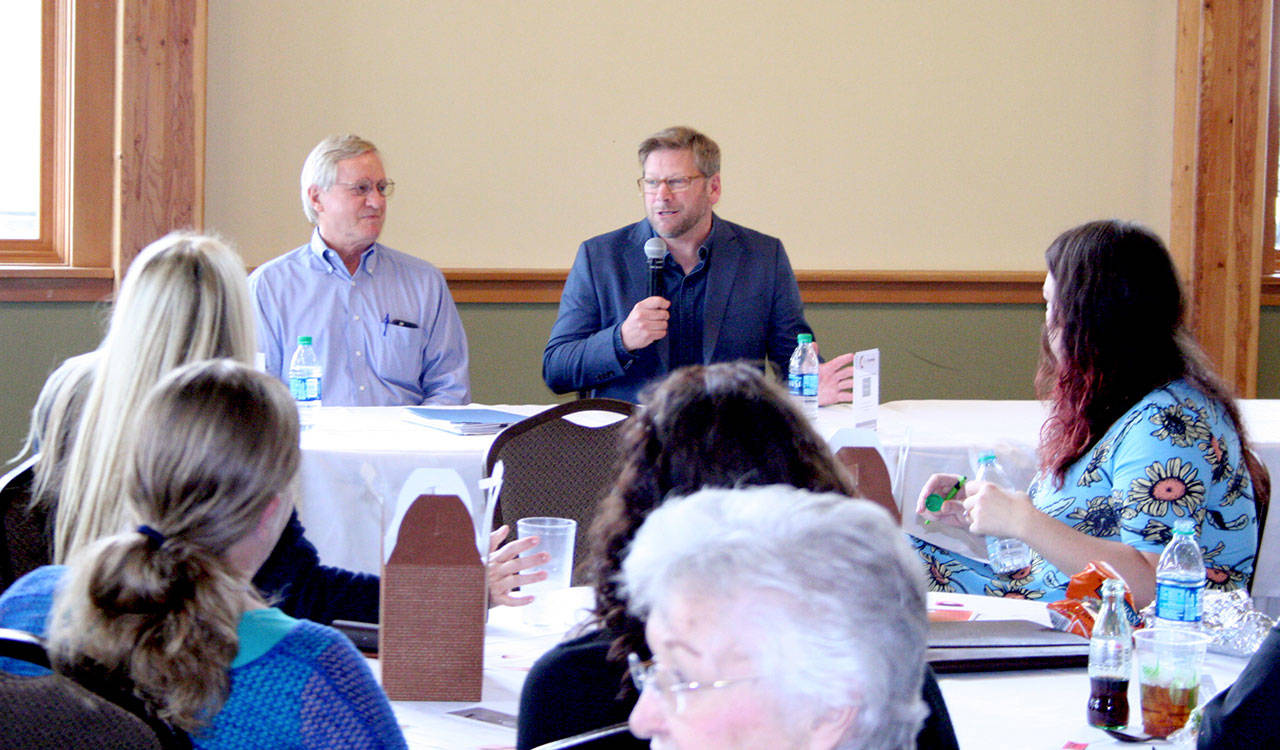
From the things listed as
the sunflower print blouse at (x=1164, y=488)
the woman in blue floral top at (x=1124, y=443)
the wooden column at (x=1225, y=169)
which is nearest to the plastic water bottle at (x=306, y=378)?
the woman in blue floral top at (x=1124, y=443)

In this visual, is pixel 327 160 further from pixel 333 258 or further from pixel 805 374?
pixel 805 374

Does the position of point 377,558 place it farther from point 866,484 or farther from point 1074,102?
point 1074,102

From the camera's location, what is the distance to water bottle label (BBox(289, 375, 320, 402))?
3.38 meters

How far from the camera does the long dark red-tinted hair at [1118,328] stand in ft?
7.16

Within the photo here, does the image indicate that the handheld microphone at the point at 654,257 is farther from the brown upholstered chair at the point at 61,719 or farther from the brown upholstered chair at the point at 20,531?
the brown upholstered chair at the point at 61,719

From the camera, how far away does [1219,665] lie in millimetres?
1685

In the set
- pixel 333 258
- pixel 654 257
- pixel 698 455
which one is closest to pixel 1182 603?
pixel 698 455

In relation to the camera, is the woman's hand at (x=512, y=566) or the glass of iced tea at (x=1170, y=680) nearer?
the glass of iced tea at (x=1170, y=680)

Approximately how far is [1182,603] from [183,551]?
1271 mm

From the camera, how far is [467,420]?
9.97 feet

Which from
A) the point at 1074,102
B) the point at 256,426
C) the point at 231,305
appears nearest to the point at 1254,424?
the point at 1074,102

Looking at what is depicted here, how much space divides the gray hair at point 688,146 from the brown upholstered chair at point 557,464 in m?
1.32

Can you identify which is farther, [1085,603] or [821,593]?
[1085,603]

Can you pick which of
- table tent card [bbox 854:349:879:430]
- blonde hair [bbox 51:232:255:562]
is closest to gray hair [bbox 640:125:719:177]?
table tent card [bbox 854:349:879:430]
